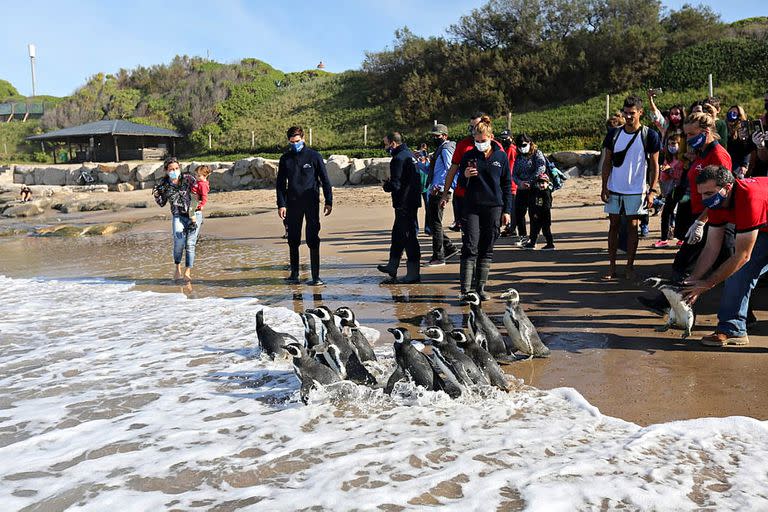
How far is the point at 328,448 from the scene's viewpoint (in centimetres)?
404

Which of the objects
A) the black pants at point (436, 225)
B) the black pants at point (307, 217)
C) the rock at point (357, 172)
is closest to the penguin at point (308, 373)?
the black pants at point (307, 217)

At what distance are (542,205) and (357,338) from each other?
584 cm

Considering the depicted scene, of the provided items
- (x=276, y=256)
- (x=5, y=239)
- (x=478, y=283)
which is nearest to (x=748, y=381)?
(x=478, y=283)

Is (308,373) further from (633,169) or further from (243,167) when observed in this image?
(243,167)

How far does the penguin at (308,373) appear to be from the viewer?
4805mm

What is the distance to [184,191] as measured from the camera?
9625 mm

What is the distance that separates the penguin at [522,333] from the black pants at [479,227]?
1867 mm

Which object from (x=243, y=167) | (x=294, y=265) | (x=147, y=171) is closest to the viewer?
(x=294, y=265)

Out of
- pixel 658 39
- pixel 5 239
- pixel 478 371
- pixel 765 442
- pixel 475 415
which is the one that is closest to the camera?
pixel 765 442

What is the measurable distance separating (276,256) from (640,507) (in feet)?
31.2

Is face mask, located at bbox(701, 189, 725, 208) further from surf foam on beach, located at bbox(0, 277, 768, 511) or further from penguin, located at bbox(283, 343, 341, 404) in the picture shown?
penguin, located at bbox(283, 343, 341, 404)

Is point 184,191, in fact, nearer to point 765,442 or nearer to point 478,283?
point 478,283

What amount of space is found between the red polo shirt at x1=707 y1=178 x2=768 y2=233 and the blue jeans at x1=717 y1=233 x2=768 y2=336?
9.3 inches

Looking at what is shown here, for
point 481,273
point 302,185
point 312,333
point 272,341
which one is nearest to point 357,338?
point 312,333
